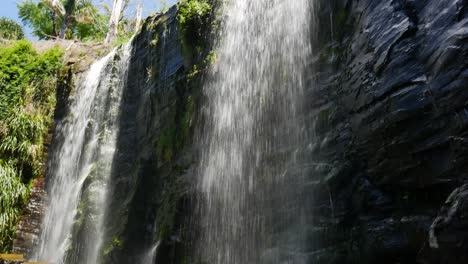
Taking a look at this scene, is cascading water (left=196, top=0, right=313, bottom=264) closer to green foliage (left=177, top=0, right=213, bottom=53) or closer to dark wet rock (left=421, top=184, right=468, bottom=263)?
green foliage (left=177, top=0, right=213, bottom=53)

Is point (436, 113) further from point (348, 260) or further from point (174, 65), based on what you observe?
point (174, 65)

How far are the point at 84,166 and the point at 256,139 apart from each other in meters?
6.19

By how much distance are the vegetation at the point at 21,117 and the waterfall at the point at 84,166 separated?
0.64 m

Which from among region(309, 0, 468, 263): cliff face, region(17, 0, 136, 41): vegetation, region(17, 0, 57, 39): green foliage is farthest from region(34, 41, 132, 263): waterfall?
region(17, 0, 57, 39): green foliage

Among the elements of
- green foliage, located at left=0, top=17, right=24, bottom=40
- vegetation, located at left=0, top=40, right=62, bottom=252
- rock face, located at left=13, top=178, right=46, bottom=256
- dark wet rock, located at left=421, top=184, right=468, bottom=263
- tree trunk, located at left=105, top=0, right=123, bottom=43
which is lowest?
dark wet rock, located at left=421, top=184, right=468, bottom=263

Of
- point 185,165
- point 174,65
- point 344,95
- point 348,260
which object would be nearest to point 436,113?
point 344,95

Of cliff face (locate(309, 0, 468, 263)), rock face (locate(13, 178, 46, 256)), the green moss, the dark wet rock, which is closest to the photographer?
the dark wet rock

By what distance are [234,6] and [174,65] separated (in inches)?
81.4

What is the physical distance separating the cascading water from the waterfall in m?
3.79

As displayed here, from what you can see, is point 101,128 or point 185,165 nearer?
point 185,165

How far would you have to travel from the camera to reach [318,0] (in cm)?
730

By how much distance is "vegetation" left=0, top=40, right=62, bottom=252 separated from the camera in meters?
12.5

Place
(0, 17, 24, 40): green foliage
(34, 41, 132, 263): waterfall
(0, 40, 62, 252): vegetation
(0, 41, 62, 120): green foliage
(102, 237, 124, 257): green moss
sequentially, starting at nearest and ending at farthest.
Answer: (102, 237, 124, 257): green moss, (34, 41, 132, 263): waterfall, (0, 40, 62, 252): vegetation, (0, 41, 62, 120): green foliage, (0, 17, 24, 40): green foliage

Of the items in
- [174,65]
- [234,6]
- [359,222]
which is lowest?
[359,222]
